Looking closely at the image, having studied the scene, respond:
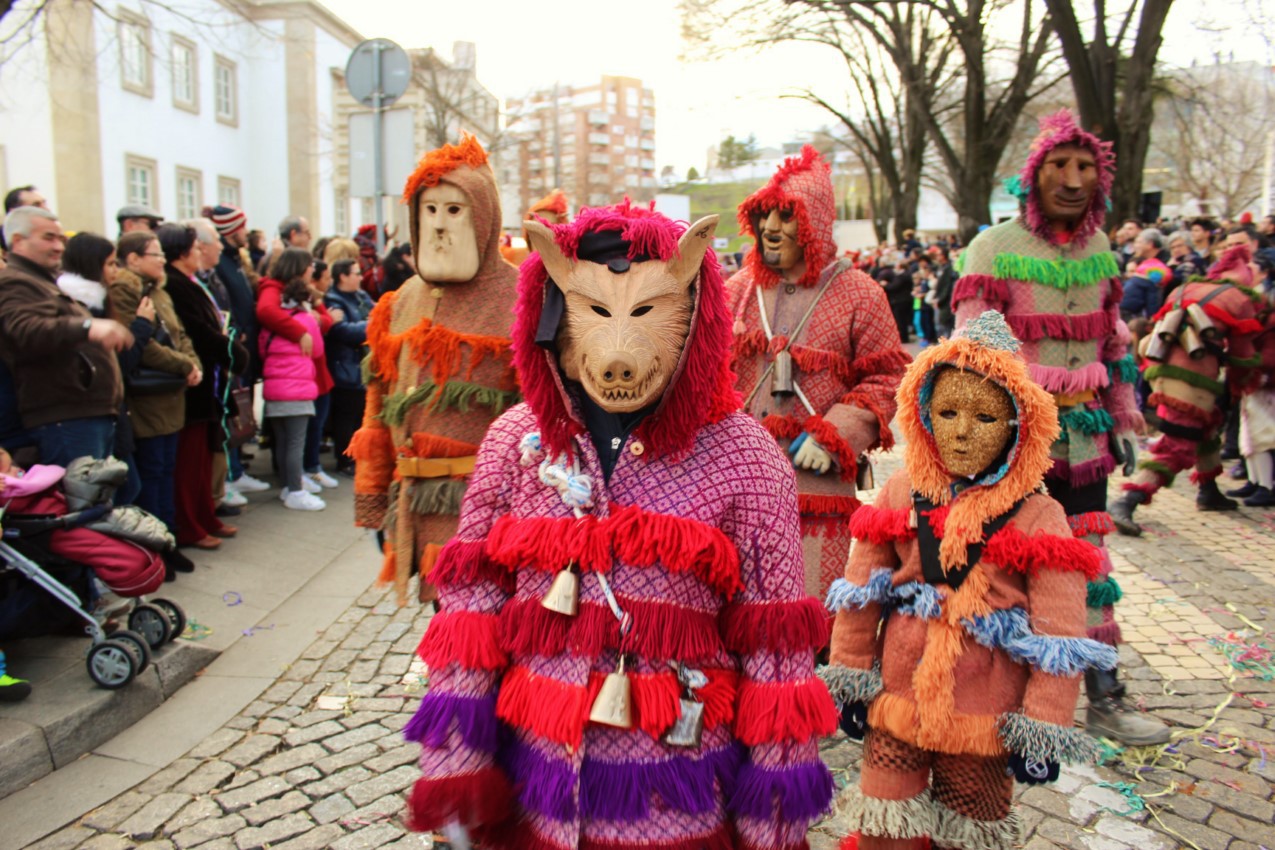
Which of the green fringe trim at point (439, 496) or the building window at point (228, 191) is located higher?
the building window at point (228, 191)

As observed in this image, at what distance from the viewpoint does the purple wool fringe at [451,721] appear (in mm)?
1935

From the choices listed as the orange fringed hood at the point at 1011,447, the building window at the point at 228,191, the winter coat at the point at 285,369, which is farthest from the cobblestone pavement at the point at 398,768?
the building window at the point at 228,191

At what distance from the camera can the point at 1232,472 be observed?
926cm

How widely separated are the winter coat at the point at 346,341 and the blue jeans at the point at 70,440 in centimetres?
358

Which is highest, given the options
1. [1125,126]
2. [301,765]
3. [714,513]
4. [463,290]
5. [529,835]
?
[1125,126]

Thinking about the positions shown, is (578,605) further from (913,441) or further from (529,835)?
(913,441)

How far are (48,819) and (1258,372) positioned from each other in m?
8.28

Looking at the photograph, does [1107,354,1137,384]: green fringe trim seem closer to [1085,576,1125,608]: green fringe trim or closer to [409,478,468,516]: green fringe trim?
[1085,576,1125,608]: green fringe trim

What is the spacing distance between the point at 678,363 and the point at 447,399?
188cm

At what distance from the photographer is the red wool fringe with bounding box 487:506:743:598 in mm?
1910

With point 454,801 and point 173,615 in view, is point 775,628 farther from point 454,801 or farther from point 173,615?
point 173,615

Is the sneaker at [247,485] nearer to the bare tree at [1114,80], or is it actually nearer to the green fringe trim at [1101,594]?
the green fringe trim at [1101,594]

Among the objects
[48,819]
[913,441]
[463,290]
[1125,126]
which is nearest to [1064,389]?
[913,441]

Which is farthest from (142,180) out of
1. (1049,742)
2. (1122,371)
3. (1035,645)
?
(1049,742)
